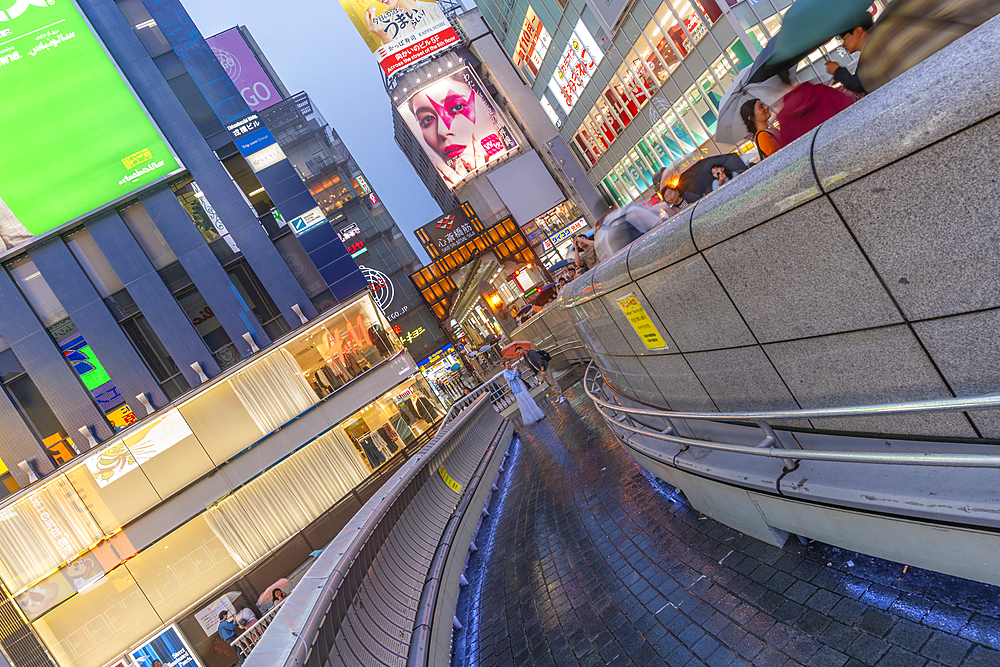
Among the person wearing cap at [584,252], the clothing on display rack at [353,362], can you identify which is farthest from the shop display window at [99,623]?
the person wearing cap at [584,252]

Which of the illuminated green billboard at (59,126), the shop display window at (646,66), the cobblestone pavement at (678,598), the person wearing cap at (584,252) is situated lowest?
the cobblestone pavement at (678,598)

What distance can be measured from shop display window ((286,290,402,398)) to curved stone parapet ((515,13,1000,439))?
1382 cm

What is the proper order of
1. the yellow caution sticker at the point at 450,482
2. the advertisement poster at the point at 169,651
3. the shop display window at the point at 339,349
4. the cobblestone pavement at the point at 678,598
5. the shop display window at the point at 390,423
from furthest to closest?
the shop display window at the point at 390,423 < the shop display window at the point at 339,349 < the advertisement poster at the point at 169,651 < the yellow caution sticker at the point at 450,482 < the cobblestone pavement at the point at 678,598

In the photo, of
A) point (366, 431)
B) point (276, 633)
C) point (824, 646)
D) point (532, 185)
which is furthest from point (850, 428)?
point (532, 185)

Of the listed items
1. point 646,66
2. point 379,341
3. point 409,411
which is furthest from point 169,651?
point 646,66

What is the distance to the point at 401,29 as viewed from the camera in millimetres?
51000

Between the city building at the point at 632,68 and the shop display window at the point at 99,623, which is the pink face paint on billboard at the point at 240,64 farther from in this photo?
the shop display window at the point at 99,623

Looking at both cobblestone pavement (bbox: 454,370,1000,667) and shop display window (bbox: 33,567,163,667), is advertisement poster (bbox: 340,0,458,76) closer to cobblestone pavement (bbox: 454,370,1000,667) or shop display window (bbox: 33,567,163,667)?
shop display window (bbox: 33,567,163,667)

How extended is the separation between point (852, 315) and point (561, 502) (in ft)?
17.5

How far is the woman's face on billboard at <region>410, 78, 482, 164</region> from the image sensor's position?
181 feet

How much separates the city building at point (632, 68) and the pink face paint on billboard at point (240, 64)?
21.6 m

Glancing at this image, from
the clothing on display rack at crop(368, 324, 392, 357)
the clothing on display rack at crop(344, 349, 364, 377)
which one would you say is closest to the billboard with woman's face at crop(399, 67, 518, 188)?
the clothing on display rack at crop(368, 324, 392, 357)

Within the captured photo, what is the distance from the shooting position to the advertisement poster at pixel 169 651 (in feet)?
45.0

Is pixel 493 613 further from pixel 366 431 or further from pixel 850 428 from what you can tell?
pixel 366 431
